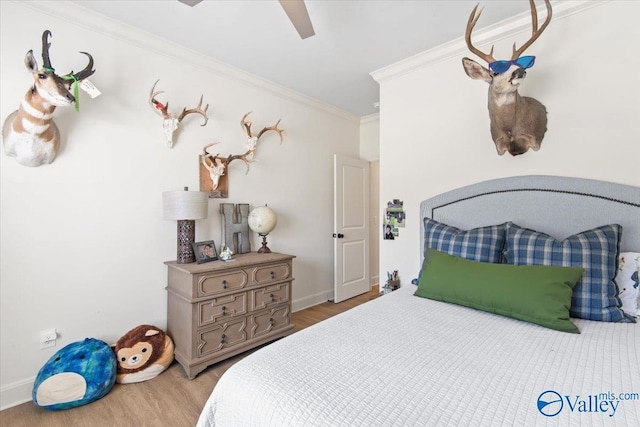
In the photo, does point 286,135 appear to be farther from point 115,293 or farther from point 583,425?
point 583,425

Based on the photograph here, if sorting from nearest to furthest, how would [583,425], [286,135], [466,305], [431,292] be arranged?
[583,425] < [466,305] < [431,292] < [286,135]

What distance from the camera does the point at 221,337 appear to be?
2332mm

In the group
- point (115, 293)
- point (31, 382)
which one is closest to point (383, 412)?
point (115, 293)

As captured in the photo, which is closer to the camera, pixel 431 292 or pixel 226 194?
pixel 431 292

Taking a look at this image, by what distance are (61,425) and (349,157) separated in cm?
371

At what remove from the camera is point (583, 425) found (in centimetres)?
76

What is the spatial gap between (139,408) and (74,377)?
0.47 m

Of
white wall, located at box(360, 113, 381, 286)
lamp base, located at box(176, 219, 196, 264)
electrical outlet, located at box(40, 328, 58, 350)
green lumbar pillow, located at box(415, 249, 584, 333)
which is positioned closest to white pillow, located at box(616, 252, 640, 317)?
green lumbar pillow, located at box(415, 249, 584, 333)

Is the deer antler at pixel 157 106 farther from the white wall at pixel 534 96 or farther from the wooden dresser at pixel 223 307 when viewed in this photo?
the white wall at pixel 534 96

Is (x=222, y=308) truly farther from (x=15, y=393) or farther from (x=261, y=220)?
(x=15, y=393)

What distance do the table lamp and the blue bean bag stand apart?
817mm

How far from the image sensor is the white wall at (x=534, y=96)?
1.83 m

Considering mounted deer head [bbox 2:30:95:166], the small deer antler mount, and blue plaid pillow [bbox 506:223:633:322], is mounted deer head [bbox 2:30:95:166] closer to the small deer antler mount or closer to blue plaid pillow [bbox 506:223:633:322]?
the small deer antler mount

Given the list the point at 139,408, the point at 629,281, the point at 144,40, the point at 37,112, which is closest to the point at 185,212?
the point at 37,112
